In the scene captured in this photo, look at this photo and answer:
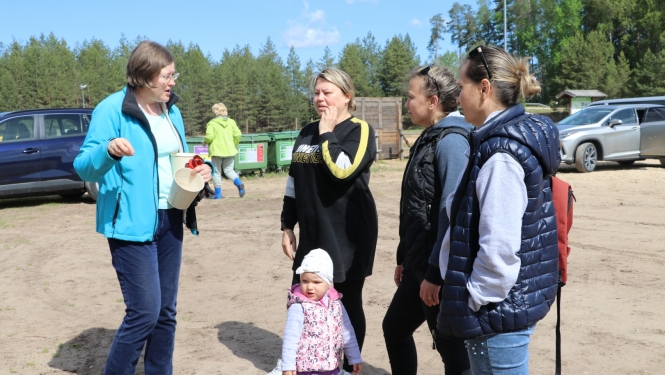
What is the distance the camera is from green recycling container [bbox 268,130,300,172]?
1744 centimetres

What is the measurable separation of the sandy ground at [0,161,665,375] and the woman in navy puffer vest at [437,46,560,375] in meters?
2.03

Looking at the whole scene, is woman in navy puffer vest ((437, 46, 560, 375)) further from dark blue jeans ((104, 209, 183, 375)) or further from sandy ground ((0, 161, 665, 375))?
sandy ground ((0, 161, 665, 375))

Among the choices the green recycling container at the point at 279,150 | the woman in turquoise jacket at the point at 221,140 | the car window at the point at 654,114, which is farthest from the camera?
the green recycling container at the point at 279,150

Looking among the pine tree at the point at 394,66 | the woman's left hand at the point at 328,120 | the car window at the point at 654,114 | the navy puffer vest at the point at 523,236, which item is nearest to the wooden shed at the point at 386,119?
the car window at the point at 654,114

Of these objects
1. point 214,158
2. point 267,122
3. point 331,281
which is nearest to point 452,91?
point 331,281

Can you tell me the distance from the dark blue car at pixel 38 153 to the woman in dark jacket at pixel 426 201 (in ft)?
32.1

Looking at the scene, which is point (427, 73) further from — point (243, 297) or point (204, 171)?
point (243, 297)

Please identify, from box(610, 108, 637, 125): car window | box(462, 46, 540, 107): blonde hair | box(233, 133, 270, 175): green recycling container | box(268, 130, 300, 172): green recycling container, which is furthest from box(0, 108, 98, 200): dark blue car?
box(610, 108, 637, 125): car window

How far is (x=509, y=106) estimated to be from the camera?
2.40m

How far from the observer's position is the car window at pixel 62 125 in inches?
471

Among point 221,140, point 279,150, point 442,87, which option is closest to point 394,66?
point 279,150

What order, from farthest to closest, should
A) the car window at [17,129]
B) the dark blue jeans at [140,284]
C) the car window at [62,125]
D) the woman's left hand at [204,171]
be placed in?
the car window at [62,125], the car window at [17,129], the woman's left hand at [204,171], the dark blue jeans at [140,284]

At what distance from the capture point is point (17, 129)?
38.4ft

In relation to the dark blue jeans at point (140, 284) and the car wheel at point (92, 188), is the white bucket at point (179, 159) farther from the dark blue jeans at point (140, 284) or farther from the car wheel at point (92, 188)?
the car wheel at point (92, 188)
